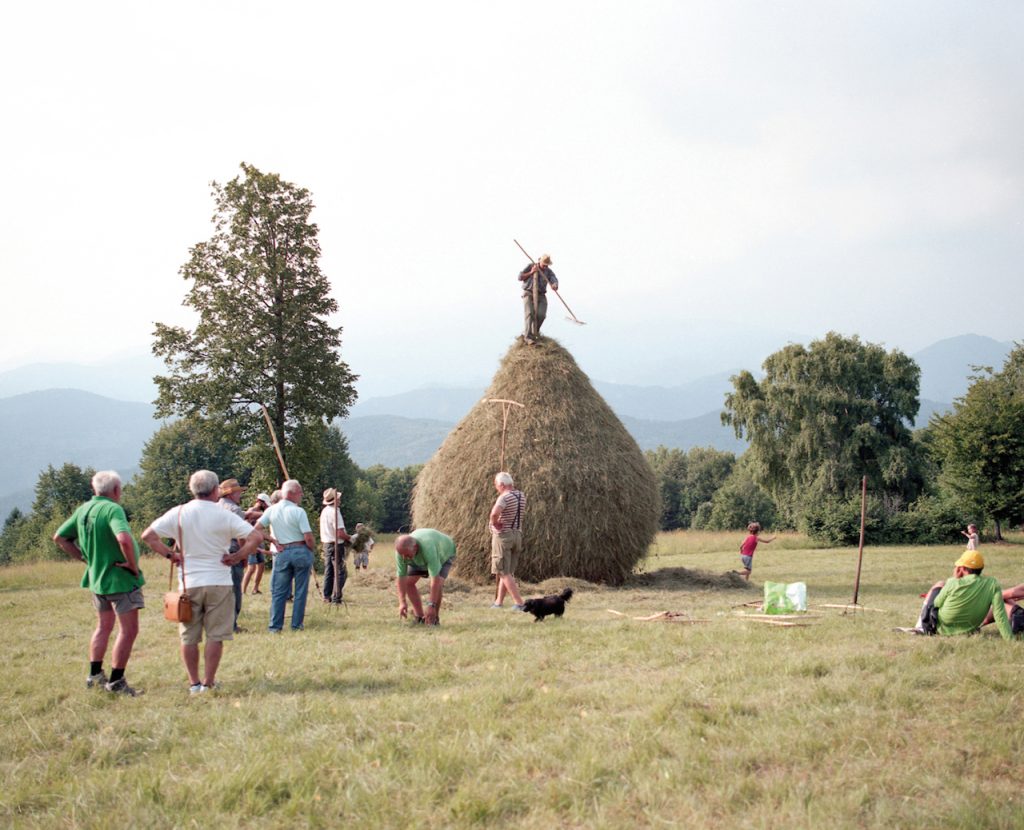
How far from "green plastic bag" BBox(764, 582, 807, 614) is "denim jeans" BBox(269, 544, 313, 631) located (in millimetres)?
5907

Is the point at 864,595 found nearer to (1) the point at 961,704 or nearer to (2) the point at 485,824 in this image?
(1) the point at 961,704

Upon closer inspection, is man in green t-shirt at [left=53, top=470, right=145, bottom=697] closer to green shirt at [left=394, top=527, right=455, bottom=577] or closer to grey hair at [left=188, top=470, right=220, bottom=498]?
grey hair at [left=188, top=470, right=220, bottom=498]

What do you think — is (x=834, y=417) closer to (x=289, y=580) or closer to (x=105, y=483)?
(x=289, y=580)

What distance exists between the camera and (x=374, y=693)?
6285 millimetres

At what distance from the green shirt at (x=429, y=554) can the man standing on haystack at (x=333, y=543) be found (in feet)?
6.37

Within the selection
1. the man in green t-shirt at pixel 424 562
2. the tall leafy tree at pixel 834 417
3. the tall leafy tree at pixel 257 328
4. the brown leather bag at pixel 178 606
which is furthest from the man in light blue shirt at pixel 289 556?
the tall leafy tree at pixel 834 417

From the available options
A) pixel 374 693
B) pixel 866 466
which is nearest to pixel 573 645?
pixel 374 693

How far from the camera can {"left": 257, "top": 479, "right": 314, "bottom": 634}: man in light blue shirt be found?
372 inches

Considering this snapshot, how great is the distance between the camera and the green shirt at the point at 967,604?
7617 millimetres

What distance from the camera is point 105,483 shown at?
21.7 ft

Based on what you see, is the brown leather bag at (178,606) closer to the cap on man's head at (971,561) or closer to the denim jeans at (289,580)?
the denim jeans at (289,580)

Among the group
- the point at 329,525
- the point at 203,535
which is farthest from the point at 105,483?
the point at 329,525

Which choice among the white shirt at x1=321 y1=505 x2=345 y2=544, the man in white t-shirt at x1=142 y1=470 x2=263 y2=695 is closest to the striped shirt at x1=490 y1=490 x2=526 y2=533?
the white shirt at x1=321 y1=505 x2=345 y2=544

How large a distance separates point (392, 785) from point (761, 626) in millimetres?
5806
